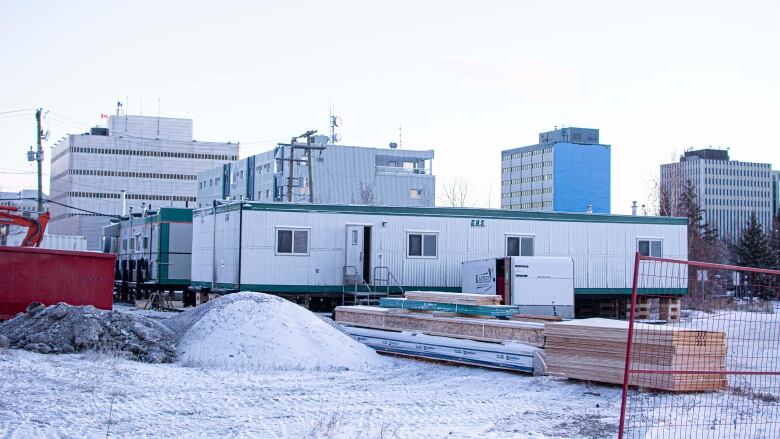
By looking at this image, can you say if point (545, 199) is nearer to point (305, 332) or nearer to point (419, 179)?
point (419, 179)

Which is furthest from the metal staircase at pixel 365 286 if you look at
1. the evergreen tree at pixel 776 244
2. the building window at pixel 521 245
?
the evergreen tree at pixel 776 244

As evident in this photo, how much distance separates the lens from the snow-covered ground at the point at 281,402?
1056 centimetres

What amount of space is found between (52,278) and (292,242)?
8400 millimetres

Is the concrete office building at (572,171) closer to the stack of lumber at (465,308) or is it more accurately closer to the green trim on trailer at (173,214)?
the green trim on trailer at (173,214)

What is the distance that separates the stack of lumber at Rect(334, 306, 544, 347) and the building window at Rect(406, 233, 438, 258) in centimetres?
683

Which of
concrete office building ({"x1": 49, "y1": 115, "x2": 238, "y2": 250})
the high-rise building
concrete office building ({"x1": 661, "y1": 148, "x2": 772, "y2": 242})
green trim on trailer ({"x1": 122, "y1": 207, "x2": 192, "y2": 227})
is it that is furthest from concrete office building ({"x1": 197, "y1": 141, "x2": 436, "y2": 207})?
the high-rise building

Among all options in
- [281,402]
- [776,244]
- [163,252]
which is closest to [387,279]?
[163,252]

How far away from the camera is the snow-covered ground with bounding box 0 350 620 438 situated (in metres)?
10.6

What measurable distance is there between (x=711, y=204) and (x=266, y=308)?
592 feet

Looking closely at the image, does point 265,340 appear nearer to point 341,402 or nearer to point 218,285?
point 341,402

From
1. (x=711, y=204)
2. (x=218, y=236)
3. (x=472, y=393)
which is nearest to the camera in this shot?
(x=472, y=393)

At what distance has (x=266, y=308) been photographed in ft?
61.8

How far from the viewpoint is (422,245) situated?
29.2 m

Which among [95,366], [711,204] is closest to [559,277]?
[95,366]
